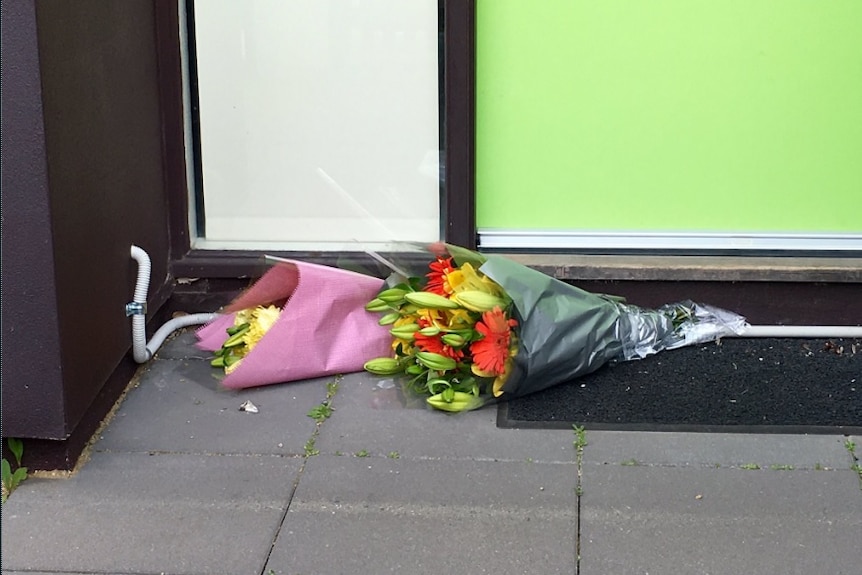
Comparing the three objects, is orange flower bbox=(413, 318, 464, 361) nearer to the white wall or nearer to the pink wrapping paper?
the pink wrapping paper

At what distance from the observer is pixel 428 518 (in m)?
3.16

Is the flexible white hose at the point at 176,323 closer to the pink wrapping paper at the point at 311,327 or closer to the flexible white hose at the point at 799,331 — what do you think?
the pink wrapping paper at the point at 311,327

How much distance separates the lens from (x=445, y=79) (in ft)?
14.4

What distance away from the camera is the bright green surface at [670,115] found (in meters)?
4.39

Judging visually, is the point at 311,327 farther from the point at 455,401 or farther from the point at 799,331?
the point at 799,331

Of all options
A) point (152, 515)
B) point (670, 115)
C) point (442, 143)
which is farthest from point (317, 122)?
point (152, 515)

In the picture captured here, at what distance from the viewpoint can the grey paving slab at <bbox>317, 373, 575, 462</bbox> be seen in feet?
11.7

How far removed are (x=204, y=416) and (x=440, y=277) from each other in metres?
1.04

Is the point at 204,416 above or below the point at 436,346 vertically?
below

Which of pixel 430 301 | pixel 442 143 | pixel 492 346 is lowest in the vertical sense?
pixel 492 346

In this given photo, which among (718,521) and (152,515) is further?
(152,515)

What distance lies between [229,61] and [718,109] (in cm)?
210

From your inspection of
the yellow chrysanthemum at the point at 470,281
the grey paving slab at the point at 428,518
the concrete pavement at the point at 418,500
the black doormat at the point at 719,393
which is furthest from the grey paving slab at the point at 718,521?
the yellow chrysanthemum at the point at 470,281

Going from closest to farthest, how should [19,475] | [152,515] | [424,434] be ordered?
[152,515], [19,475], [424,434]
